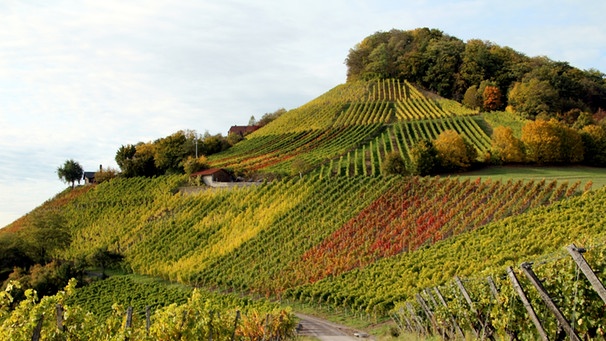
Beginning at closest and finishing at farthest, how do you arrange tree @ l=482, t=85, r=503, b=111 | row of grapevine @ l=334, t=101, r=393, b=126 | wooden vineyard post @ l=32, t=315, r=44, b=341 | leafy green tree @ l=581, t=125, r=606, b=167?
1. wooden vineyard post @ l=32, t=315, r=44, b=341
2. leafy green tree @ l=581, t=125, r=606, b=167
3. row of grapevine @ l=334, t=101, r=393, b=126
4. tree @ l=482, t=85, r=503, b=111

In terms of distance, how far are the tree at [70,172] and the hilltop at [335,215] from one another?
1022cm

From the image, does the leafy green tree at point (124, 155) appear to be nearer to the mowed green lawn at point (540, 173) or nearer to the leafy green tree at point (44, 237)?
the leafy green tree at point (44, 237)

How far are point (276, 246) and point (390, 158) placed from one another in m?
15.1

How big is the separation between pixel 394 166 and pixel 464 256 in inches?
762

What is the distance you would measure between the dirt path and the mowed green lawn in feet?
73.6

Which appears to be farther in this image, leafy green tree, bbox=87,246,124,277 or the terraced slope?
the terraced slope

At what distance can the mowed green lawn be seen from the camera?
4603 centimetres

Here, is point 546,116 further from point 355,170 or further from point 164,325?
point 164,325

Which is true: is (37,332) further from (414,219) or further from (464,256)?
(414,219)

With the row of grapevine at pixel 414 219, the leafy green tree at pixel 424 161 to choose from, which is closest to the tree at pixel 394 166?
the leafy green tree at pixel 424 161

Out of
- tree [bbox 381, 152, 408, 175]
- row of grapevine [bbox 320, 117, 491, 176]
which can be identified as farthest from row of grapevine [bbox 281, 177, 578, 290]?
row of grapevine [bbox 320, 117, 491, 176]

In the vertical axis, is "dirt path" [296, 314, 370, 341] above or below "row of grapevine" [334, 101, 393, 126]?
below

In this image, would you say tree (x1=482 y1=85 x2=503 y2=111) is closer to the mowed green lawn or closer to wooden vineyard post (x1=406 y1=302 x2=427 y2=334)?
the mowed green lawn

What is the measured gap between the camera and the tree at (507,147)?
53844mm
